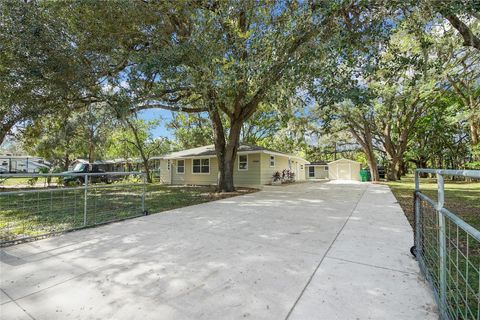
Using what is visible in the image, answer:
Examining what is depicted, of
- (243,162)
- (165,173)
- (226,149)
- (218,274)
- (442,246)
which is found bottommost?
(218,274)

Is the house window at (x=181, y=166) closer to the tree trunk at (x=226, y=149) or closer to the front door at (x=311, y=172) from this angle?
the tree trunk at (x=226, y=149)

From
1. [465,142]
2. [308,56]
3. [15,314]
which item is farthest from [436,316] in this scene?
[465,142]

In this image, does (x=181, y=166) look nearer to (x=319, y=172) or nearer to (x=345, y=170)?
(x=345, y=170)

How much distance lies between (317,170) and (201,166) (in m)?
18.5

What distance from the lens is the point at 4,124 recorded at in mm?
9375

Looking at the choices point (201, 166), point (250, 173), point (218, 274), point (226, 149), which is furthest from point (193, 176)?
point (218, 274)

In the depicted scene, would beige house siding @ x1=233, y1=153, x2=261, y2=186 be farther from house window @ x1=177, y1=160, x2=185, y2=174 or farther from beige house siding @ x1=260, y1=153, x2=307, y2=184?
house window @ x1=177, y1=160, x2=185, y2=174

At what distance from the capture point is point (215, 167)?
17.0 m

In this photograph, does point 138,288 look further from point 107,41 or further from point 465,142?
point 465,142

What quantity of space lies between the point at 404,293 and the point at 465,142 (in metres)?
33.2

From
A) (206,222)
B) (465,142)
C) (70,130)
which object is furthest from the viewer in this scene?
(465,142)

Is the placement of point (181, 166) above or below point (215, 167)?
above

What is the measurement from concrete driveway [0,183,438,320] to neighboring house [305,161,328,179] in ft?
86.7

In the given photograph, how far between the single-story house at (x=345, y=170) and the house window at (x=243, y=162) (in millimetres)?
14133
